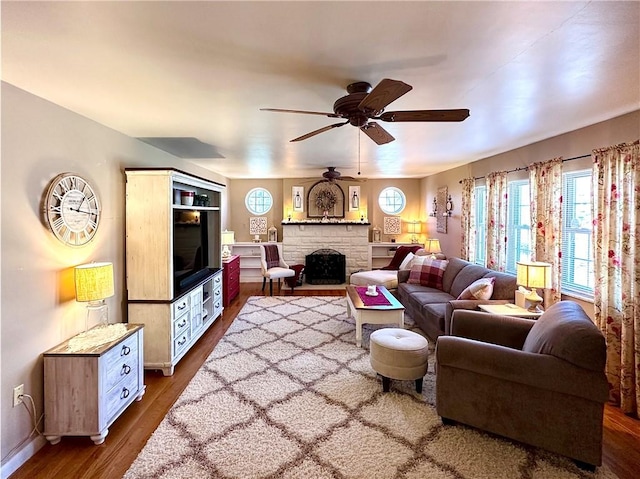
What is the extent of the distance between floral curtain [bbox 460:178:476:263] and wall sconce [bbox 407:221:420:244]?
2.13 m

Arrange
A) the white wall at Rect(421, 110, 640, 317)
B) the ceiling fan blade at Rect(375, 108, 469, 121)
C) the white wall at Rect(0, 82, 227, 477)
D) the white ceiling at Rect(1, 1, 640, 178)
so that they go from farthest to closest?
1. the white wall at Rect(421, 110, 640, 317)
2. the white wall at Rect(0, 82, 227, 477)
3. the ceiling fan blade at Rect(375, 108, 469, 121)
4. the white ceiling at Rect(1, 1, 640, 178)

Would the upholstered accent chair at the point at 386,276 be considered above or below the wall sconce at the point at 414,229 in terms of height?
below

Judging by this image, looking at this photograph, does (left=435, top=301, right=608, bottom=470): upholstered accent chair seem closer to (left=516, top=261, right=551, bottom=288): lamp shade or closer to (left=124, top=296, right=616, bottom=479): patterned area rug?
(left=124, top=296, right=616, bottom=479): patterned area rug

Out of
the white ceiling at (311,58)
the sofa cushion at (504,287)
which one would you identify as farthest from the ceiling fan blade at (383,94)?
the sofa cushion at (504,287)

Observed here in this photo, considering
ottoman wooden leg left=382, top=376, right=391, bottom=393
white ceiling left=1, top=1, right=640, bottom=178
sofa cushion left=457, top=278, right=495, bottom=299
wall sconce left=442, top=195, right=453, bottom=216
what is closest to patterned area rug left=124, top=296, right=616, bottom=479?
ottoman wooden leg left=382, top=376, right=391, bottom=393

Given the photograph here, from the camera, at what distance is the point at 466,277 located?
420 cm

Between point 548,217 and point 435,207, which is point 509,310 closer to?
point 548,217

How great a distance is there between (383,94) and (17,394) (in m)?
2.90

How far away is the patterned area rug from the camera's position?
6.26ft

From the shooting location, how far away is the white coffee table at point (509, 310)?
2.98 meters

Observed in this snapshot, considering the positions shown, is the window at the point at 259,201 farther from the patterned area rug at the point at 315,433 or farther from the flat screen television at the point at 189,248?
the patterned area rug at the point at 315,433

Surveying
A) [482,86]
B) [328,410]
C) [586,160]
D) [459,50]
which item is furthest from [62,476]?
[586,160]

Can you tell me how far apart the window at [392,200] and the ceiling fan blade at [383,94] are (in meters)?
5.78

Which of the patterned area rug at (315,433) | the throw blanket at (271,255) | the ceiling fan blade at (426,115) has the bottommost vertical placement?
the patterned area rug at (315,433)
